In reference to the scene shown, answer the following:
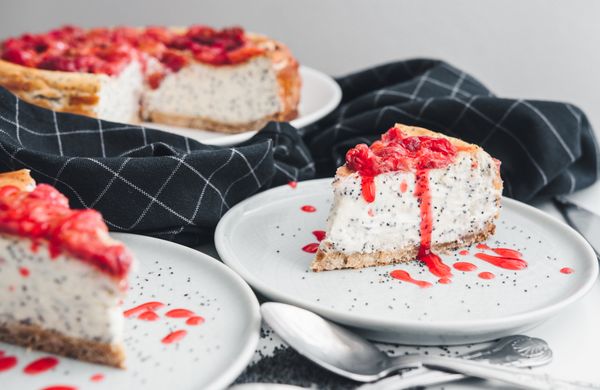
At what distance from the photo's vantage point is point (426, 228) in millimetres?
3301

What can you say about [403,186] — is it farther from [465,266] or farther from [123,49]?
[123,49]

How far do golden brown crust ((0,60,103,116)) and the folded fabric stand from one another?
2.17 ft

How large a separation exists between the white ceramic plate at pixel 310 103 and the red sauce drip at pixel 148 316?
1605mm

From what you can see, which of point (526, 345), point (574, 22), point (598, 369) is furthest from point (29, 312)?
point (574, 22)

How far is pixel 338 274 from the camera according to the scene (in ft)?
10.1

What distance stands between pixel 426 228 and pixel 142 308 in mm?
1277

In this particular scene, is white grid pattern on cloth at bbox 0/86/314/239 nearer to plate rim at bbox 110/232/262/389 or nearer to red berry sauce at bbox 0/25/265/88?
plate rim at bbox 110/232/262/389

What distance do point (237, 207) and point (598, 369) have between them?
1691 mm

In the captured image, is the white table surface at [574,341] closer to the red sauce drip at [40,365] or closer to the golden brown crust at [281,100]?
the red sauce drip at [40,365]

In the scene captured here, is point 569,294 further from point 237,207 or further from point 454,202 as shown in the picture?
point 237,207

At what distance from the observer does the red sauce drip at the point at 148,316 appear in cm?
265

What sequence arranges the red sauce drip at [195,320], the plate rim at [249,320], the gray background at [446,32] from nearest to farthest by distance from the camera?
the plate rim at [249,320]
the red sauce drip at [195,320]
the gray background at [446,32]

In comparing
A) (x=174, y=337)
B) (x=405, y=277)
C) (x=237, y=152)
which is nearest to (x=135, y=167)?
(x=237, y=152)

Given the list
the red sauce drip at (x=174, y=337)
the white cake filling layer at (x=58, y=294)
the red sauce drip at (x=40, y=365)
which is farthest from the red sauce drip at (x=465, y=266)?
the red sauce drip at (x=40, y=365)
